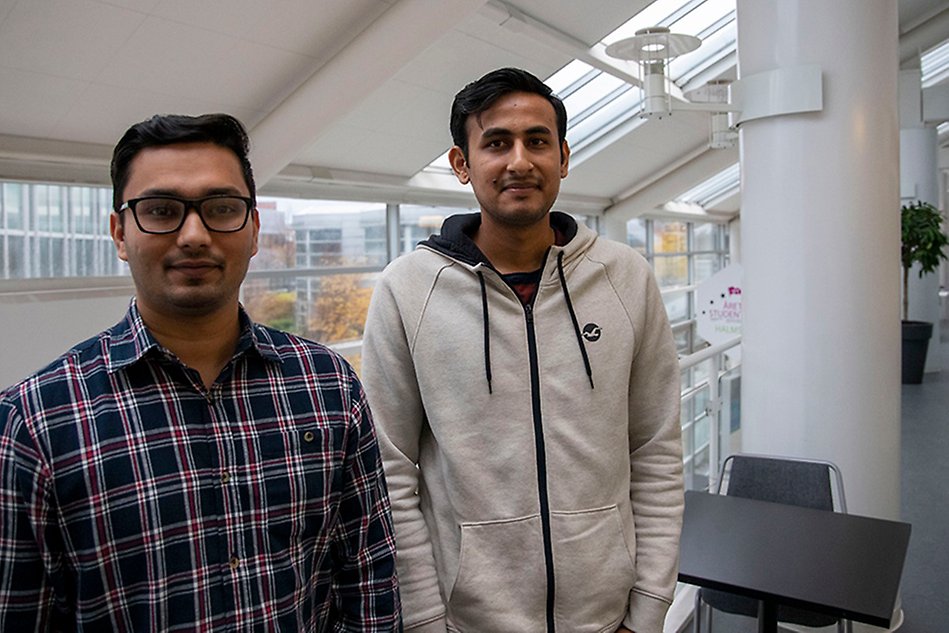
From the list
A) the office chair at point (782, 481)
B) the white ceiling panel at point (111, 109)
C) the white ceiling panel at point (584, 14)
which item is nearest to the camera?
the office chair at point (782, 481)

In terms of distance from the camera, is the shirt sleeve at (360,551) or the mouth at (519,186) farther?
the mouth at (519,186)

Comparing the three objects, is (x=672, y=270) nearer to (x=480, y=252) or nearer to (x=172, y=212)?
(x=480, y=252)

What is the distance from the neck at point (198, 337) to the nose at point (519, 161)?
1.46 ft

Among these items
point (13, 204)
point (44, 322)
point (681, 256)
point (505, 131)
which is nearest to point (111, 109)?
point (13, 204)

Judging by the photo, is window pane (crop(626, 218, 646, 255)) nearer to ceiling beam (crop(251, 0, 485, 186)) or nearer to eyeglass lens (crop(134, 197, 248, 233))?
ceiling beam (crop(251, 0, 485, 186))

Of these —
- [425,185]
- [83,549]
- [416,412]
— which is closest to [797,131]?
[416,412]

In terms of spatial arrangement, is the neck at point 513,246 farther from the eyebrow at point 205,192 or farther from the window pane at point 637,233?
the window pane at point 637,233

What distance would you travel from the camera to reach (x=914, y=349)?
6.46m

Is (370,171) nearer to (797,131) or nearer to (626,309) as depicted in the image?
(797,131)

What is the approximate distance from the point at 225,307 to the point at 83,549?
0.31 metres

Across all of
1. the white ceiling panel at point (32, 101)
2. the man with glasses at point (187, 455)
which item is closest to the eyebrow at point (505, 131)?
the man with glasses at point (187, 455)

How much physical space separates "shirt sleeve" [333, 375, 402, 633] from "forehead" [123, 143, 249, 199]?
0.33 m

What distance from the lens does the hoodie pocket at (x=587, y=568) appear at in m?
1.13

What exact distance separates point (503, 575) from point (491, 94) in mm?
726
